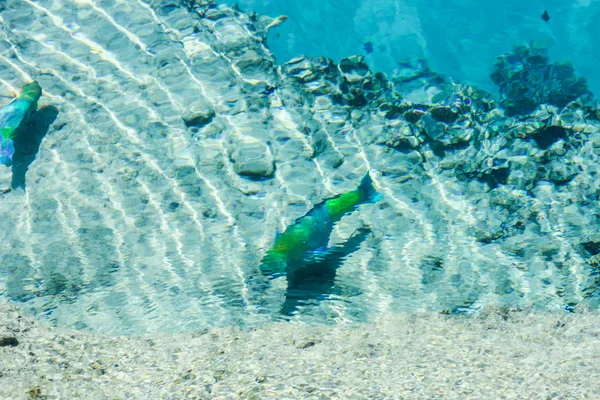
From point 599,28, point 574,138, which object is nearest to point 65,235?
point 574,138

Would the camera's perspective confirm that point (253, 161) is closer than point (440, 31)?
Yes

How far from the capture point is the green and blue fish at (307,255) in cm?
388

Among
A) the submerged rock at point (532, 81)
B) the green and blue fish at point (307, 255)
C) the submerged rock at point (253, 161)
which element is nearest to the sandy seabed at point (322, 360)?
the green and blue fish at point (307, 255)

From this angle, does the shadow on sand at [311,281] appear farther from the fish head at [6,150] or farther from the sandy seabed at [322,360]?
the fish head at [6,150]

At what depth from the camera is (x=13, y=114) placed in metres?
4.91

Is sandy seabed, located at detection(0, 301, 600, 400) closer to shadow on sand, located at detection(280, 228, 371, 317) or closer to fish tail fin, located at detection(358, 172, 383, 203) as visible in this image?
shadow on sand, located at detection(280, 228, 371, 317)

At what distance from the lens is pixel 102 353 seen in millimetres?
3184

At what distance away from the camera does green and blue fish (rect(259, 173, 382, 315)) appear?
388cm

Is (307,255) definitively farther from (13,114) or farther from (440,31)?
(440,31)

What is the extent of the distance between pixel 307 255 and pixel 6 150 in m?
3.08

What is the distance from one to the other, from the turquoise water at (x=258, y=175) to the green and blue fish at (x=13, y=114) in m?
0.27

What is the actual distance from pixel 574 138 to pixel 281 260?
4.07 metres

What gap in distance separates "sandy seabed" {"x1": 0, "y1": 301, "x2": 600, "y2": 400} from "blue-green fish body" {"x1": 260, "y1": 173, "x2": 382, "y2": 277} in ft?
1.78

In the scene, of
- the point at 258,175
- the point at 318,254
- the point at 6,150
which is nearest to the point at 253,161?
the point at 258,175
